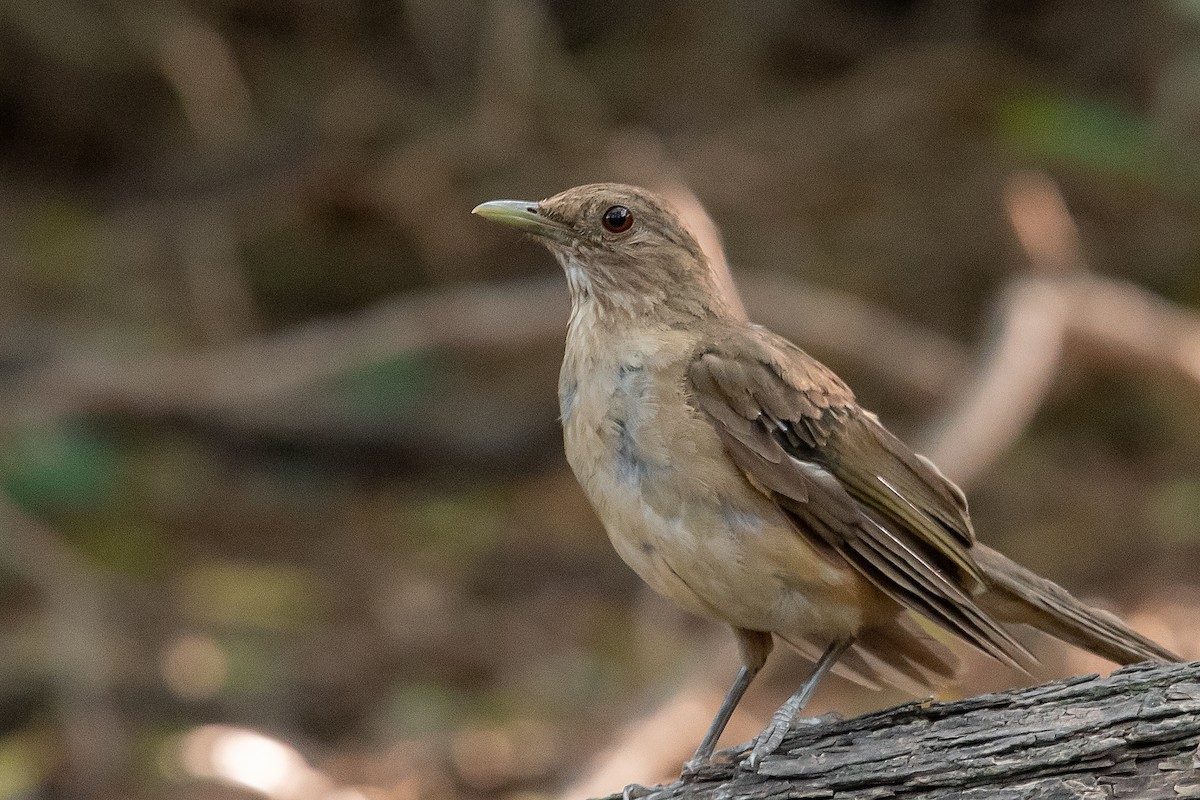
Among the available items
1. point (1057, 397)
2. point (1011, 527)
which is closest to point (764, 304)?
point (1011, 527)

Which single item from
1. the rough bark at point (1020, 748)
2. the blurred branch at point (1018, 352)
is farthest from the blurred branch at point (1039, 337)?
the rough bark at point (1020, 748)

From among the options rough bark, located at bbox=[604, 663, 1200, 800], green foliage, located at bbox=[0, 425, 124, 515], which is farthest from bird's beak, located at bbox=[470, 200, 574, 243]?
green foliage, located at bbox=[0, 425, 124, 515]

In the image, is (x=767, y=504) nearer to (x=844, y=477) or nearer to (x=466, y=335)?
(x=844, y=477)

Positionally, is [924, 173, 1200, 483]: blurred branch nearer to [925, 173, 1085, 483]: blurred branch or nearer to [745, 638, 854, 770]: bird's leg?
[925, 173, 1085, 483]: blurred branch

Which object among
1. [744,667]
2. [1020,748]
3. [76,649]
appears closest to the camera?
[1020,748]

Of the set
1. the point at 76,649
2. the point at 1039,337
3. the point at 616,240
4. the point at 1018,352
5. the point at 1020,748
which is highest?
the point at 1039,337

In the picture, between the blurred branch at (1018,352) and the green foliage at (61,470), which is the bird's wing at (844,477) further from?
the green foliage at (61,470)

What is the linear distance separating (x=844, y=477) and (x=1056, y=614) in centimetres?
72

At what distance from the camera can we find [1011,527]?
33.6 feet

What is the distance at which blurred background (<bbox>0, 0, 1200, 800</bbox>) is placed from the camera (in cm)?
784

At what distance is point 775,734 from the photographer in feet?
13.2

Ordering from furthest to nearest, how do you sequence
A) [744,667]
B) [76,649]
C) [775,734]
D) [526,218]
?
1. [76,649]
2. [526,218]
3. [744,667]
4. [775,734]

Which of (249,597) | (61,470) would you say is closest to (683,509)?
(249,597)

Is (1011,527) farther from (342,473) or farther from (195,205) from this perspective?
(195,205)
